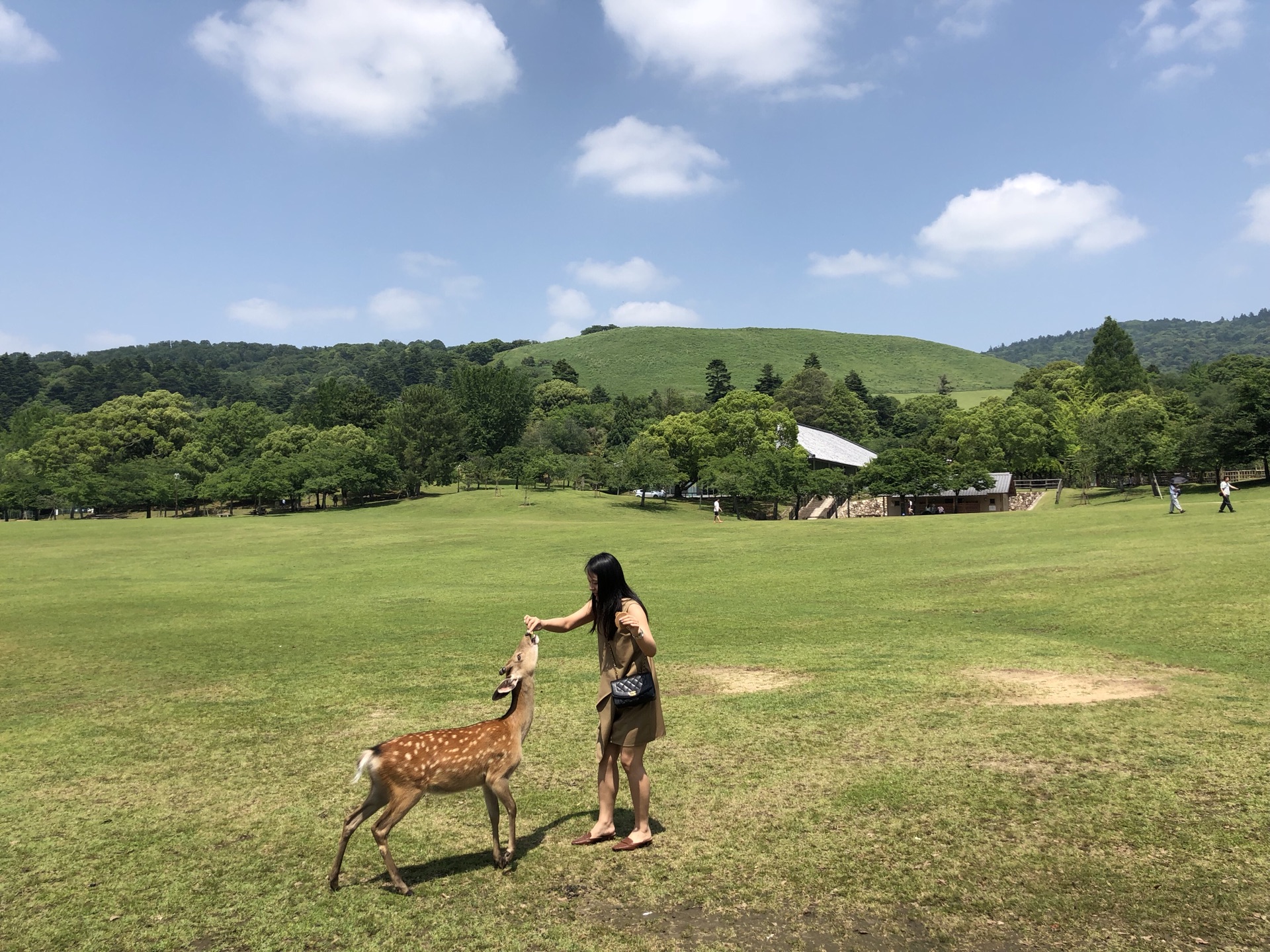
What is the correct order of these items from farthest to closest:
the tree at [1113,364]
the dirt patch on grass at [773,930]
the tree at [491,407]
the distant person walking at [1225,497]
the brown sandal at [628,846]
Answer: the tree at [491,407] → the tree at [1113,364] → the distant person walking at [1225,497] → the brown sandal at [628,846] → the dirt patch on grass at [773,930]

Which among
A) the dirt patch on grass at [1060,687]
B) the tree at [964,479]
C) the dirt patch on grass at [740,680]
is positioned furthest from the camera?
the tree at [964,479]

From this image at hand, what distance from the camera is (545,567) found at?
31.9 metres

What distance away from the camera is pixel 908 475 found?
6800cm

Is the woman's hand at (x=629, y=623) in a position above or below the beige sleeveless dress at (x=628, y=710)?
above

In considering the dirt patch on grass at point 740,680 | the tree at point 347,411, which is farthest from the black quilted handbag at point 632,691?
the tree at point 347,411

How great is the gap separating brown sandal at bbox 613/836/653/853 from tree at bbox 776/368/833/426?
427ft

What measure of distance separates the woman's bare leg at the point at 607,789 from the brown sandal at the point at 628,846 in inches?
6.7

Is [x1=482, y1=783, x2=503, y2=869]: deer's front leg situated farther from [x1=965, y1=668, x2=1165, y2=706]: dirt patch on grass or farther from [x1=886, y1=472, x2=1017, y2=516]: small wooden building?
[x1=886, y1=472, x2=1017, y2=516]: small wooden building

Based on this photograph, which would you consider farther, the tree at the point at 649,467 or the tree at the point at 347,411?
the tree at the point at 347,411

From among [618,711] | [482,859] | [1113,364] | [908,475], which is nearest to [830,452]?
[908,475]

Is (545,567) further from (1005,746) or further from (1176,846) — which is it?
(1176,846)

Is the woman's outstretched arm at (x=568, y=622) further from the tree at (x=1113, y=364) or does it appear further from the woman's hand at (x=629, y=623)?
the tree at (x=1113, y=364)

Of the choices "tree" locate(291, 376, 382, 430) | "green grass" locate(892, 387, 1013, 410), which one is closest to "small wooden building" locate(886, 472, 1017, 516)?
"tree" locate(291, 376, 382, 430)

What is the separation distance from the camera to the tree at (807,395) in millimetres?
137125
